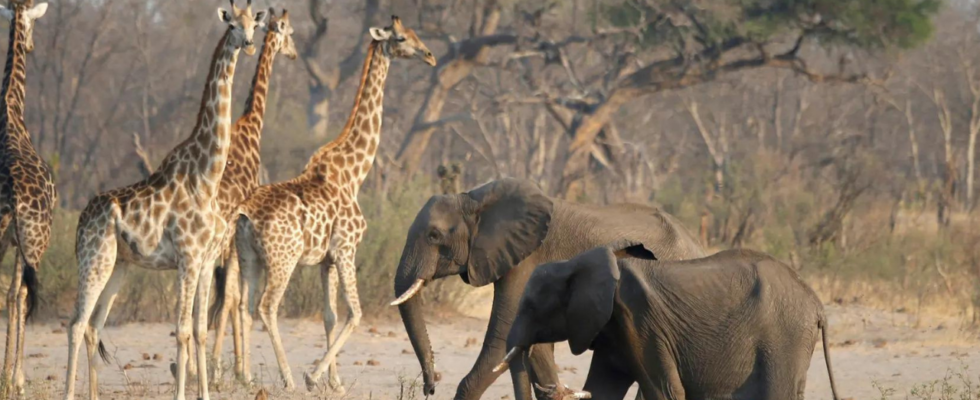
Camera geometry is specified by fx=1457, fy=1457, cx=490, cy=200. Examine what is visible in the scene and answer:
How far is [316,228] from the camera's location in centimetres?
899

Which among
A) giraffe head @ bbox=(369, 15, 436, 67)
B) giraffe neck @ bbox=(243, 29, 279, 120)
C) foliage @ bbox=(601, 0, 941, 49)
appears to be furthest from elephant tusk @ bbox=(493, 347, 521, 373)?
foliage @ bbox=(601, 0, 941, 49)

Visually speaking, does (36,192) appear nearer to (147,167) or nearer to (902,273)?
(147,167)

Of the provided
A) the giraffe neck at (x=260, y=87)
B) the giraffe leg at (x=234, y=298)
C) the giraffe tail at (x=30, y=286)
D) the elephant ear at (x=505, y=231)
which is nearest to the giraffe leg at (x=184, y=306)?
the giraffe tail at (x=30, y=286)

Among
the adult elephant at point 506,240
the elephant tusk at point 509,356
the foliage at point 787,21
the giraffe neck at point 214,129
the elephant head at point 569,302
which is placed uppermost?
the foliage at point 787,21

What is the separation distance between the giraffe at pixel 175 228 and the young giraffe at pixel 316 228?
2.55 ft

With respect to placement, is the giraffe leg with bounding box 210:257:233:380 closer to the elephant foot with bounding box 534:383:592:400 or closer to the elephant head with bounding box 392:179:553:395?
the elephant head with bounding box 392:179:553:395

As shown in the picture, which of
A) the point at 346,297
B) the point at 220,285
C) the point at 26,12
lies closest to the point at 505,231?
the point at 346,297

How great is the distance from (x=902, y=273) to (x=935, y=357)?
161 inches

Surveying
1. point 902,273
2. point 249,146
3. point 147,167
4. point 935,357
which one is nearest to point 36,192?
point 249,146

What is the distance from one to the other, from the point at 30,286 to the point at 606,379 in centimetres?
413

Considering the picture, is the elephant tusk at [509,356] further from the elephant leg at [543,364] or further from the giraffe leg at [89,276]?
the giraffe leg at [89,276]

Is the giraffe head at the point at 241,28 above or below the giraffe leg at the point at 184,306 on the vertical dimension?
above

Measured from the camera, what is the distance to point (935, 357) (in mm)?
10289

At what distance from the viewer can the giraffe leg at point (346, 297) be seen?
29.3 feet
